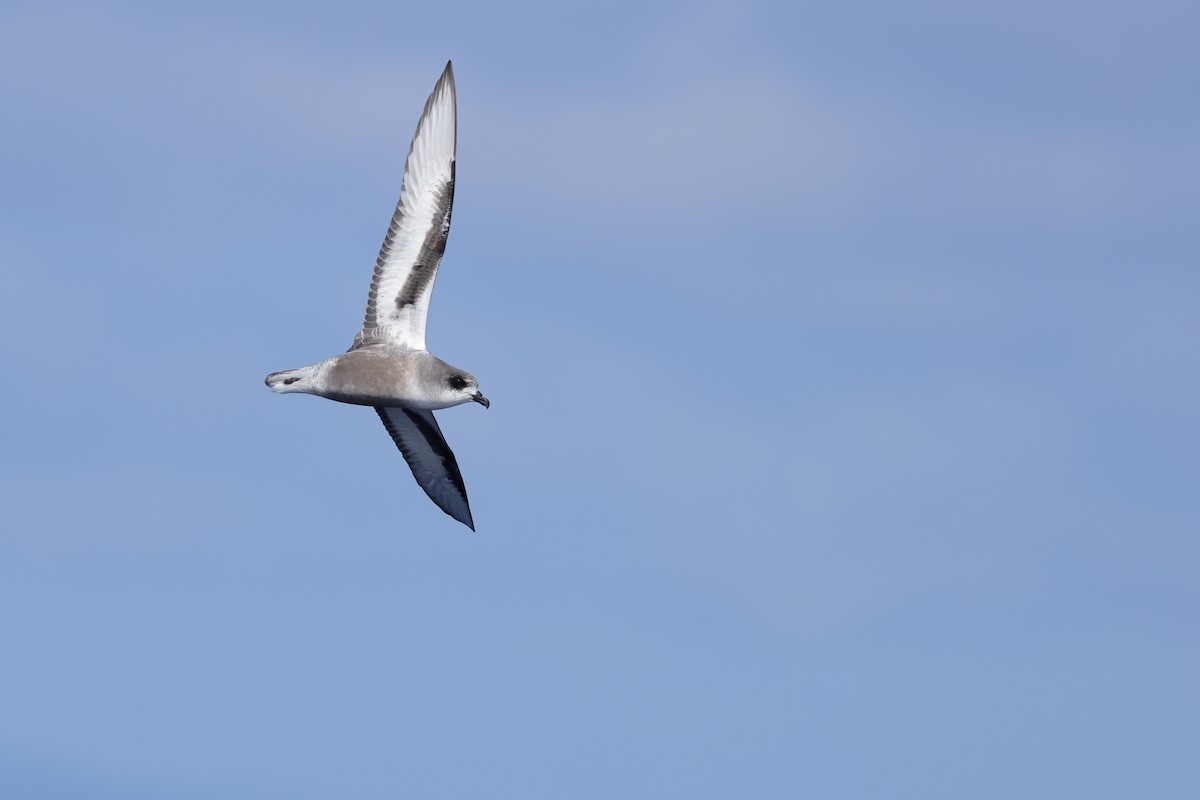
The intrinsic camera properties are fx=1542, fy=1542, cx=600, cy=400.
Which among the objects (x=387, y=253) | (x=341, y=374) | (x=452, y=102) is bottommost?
(x=341, y=374)

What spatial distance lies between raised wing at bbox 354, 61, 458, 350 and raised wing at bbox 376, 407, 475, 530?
257 cm

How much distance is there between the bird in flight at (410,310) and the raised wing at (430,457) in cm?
203

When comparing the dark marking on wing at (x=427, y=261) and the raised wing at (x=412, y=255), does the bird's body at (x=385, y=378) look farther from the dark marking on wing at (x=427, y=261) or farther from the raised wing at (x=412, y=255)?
the dark marking on wing at (x=427, y=261)

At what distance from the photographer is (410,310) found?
28469 mm

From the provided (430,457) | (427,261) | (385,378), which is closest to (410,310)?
(427,261)

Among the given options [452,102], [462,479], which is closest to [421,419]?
[462,479]

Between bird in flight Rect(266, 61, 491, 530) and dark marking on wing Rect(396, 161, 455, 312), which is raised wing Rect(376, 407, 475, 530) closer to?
bird in flight Rect(266, 61, 491, 530)

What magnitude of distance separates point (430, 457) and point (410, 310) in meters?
3.90

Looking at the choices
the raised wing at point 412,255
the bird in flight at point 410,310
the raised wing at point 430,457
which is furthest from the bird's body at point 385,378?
the raised wing at point 430,457

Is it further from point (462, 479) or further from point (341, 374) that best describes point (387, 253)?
point (462, 479)

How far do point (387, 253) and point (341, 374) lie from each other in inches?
95.6

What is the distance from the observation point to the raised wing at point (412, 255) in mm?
28438

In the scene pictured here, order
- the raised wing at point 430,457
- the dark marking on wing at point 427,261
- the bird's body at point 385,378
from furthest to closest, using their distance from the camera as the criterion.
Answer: the raised wing at point 430,457 < the dark marking on wing at point 427,261 < the bird's body at point 385,378

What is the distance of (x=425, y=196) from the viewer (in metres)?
28.6
